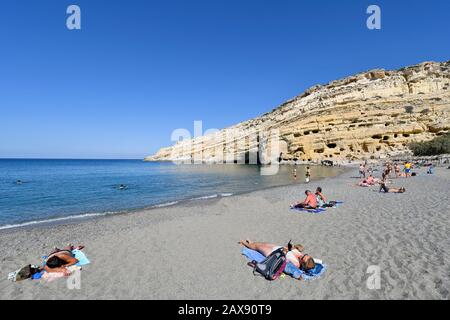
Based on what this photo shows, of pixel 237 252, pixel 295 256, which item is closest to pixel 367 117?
pixel 237 252

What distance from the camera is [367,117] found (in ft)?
163

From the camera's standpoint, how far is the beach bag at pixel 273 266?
4559mm

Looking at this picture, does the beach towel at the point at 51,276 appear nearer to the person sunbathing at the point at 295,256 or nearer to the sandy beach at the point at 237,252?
the sandy beach at the point at 237,252

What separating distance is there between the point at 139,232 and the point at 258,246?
4179 mm

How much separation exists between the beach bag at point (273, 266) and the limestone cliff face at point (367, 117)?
48874 millimetres

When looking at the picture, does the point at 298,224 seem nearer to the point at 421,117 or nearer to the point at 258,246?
the point at 258,246

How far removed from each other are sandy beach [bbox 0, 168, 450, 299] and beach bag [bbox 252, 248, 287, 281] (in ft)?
0.46

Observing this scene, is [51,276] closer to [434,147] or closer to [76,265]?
[76,265]

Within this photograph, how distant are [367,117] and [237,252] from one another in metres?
52.8

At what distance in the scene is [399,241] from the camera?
235 inches

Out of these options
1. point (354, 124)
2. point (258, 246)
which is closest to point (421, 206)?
point (258, 246)

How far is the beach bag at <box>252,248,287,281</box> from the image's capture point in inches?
179

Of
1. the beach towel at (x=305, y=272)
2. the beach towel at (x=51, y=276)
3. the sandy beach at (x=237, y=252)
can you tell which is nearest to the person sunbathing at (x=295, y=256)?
the beach towel at (x=305, y=272)

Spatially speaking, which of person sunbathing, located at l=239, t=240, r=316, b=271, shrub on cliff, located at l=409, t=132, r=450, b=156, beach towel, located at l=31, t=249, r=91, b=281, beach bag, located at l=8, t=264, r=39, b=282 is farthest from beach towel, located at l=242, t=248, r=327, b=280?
shrub on cliff, located at l=409, t=132, r=450, b=156
